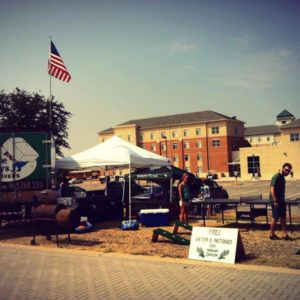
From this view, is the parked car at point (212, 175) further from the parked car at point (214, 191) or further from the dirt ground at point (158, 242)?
the dirt ground at point (158, 242)

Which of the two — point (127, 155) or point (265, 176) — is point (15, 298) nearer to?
point (127, 155)

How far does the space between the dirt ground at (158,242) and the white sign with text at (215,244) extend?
14.4 inches

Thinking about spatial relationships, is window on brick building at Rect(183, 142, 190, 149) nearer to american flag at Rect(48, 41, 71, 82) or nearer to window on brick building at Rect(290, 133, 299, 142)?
window on brick building at Rect(290, 133, 299, 142)

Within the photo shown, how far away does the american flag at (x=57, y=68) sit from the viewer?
19625mm

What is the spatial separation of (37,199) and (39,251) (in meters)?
2.04

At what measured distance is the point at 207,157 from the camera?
81.6m

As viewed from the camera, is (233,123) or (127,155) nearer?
(127,155)

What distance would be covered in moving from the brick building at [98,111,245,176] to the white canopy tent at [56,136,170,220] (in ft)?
195

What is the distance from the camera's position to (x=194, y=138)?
83938mm

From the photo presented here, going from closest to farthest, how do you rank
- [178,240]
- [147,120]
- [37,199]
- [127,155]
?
1. [178,240]
2. [37,199]
3. [127,155]
4. [147,120]

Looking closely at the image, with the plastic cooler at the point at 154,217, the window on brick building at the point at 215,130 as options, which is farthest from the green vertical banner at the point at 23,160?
the window on brick building at the point at 215,130

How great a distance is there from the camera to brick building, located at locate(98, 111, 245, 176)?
263 ft

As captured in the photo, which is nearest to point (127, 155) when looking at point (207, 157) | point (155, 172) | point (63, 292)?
point (155, 172)

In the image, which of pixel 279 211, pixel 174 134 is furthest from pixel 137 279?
pixel 174 134
